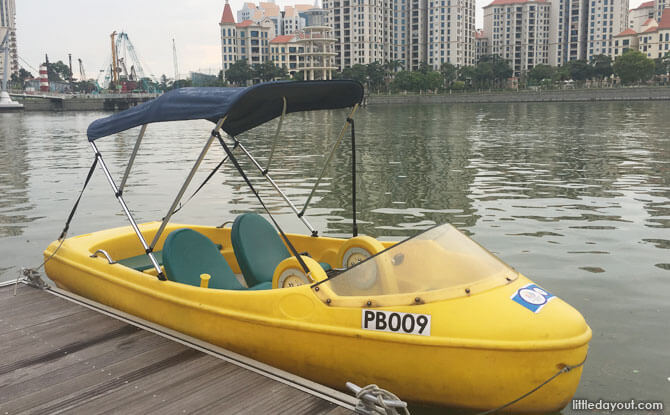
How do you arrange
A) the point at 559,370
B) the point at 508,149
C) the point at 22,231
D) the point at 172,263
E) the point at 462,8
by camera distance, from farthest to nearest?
the point at 462,8 → the point at 508,149 → the point at 22,231 → the point at 172,263 → the point at 559,370

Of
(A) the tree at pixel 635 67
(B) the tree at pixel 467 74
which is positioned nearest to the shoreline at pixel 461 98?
(A) the tree at pixel 635 67

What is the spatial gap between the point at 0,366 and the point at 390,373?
12.5ft

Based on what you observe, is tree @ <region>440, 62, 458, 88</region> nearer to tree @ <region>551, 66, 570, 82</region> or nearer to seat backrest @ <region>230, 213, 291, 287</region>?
tree @ <region>551, 66, 570, 82</region>

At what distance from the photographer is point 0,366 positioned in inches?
220

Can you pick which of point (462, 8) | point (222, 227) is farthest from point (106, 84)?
point (222, 227)

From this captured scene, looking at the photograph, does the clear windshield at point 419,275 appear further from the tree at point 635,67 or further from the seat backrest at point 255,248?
the tree at point 635,67

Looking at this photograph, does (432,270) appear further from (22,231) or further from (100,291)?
(22,231)

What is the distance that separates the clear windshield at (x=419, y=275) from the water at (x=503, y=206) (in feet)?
5.26

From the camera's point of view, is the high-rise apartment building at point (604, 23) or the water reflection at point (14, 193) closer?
the water reflection at point (14, 193)

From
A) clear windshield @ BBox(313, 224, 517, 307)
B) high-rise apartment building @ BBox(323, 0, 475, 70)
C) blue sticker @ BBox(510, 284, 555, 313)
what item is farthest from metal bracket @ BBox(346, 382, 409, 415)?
high-rise apartment building @ BBox(323, 0, 475, 70)

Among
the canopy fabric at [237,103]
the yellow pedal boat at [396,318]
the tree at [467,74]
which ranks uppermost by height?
the tree at [467,74]

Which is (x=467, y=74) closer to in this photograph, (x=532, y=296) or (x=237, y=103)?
(x=237, y=103)

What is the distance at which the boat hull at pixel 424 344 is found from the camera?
4.46 meters

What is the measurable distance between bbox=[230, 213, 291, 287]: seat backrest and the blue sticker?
10.7 feet
